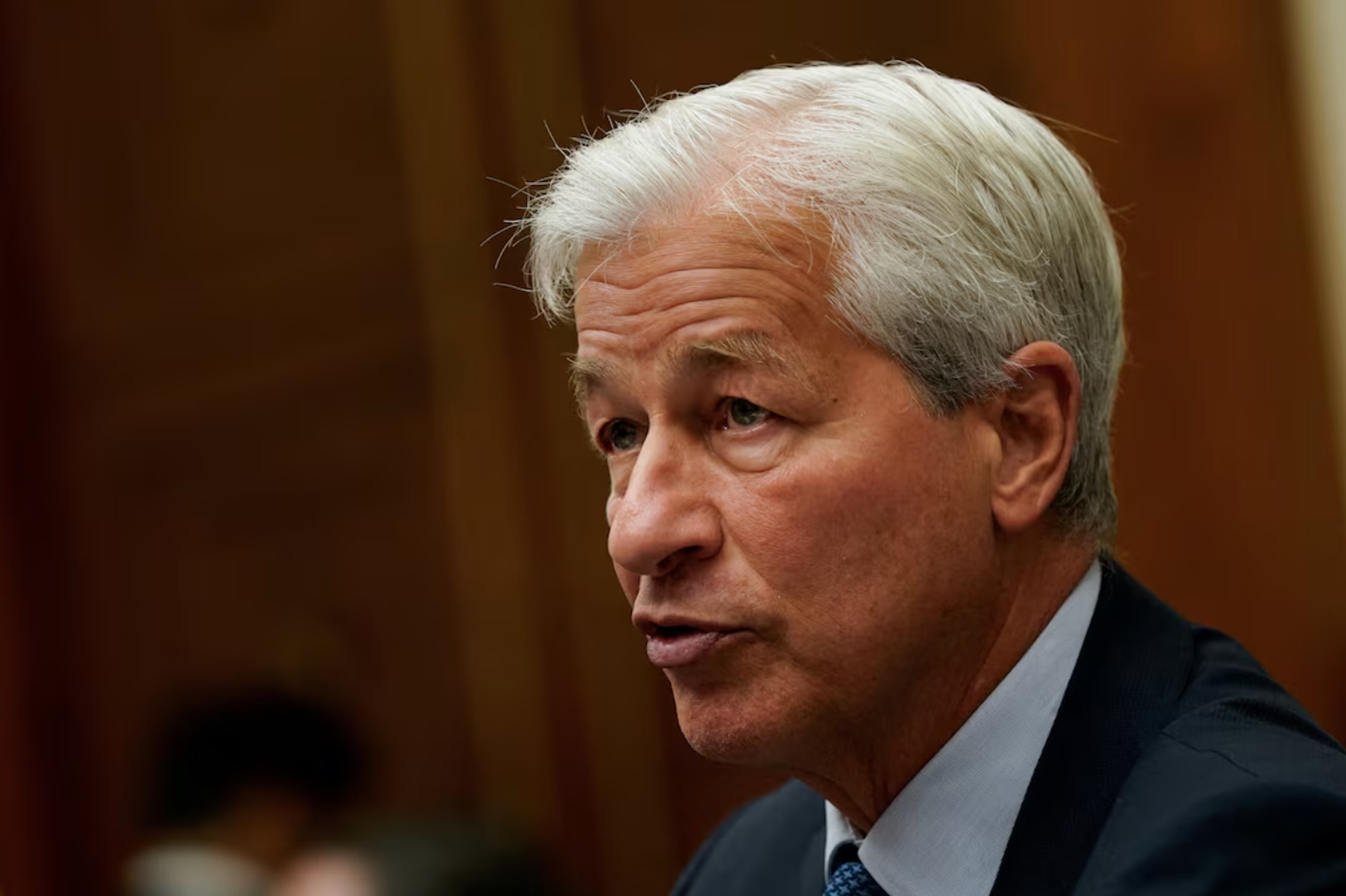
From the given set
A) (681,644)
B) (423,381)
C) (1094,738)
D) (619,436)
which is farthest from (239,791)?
(1094,738)

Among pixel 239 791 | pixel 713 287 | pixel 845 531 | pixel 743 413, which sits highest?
pixel 713 287

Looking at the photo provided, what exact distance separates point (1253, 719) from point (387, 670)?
346 cm

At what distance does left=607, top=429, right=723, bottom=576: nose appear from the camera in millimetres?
1888

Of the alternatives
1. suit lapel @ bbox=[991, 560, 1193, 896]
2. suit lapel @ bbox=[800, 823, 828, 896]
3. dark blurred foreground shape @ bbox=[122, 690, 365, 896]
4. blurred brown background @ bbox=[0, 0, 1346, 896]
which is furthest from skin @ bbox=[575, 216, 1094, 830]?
dark blurred foreground shape @ bbox=[122, 690, 365, 896]

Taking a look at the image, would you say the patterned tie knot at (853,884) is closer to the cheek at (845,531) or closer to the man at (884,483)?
the man at (884,483)

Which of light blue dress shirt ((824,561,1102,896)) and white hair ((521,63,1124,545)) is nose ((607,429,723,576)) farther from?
light blue dress shirt ((824,561,1102,896))

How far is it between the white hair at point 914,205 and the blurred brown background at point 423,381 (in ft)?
6.16

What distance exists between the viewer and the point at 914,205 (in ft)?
6.27

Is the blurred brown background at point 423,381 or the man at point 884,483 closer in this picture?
the man at point 884,483

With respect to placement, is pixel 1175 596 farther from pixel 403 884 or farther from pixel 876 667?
pixel 876 667

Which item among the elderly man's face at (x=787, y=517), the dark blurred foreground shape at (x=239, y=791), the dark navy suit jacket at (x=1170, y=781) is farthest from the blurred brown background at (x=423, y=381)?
the elderly man's face at (x=787, y=517)

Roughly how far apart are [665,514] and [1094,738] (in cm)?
51

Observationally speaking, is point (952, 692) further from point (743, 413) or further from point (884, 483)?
point (743, 413)

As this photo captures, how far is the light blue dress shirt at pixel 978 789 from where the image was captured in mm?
1901
